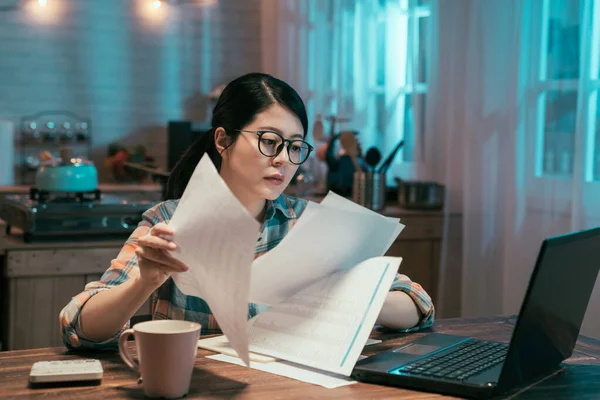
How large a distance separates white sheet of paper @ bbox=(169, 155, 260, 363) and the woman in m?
0.20

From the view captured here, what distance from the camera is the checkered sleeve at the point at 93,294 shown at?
55.4 inches

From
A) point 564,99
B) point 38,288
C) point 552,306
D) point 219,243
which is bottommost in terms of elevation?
point 38,288

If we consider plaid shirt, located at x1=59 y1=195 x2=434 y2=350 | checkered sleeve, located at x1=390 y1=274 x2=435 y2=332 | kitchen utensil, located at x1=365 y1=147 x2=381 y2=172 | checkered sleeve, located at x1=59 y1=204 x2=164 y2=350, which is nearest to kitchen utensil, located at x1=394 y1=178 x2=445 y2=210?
kitchen utensil, located at x1=365 y1=147 x2=381 y2=172

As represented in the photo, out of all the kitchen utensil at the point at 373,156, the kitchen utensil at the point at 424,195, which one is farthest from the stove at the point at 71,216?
the kitchen utensil at the point at 424,195

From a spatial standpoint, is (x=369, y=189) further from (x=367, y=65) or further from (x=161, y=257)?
(x=161, y=257)

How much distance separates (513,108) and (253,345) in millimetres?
1756

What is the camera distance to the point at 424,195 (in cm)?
350

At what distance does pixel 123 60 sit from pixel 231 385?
4226 mm

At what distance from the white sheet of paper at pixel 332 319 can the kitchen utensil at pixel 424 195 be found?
2.17 meters

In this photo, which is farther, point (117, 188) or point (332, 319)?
point (117, 188)

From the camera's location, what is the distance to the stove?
10.1ft

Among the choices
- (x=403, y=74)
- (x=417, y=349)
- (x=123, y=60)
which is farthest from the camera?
(x=123, y=60)

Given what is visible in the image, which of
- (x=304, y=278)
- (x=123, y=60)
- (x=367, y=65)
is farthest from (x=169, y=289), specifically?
(x=123, y=60)

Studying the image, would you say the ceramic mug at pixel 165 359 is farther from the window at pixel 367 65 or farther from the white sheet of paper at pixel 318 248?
the window at pixel 367 65
